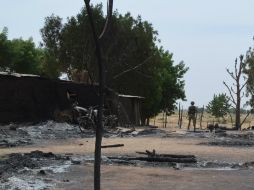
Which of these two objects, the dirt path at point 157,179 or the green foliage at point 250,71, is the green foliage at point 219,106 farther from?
the dirt path at point 157,179

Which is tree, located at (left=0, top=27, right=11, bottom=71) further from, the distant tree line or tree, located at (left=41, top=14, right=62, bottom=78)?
tree, located at (left=41, top=14, right=62, bottom=78)

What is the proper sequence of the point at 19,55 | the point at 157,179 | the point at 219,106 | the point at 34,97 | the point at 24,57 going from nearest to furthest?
the point at 157,179 < the point at 34,97 < the point at 19,55 < the point at 24,57 < the point at 219,106

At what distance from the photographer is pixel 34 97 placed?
104ft

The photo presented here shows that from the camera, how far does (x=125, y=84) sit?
47.4 metres

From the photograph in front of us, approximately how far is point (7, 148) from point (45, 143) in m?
3.15

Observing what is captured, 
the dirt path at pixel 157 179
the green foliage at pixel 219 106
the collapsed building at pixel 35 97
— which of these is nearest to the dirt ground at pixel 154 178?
the dirt path at pixel 157 179

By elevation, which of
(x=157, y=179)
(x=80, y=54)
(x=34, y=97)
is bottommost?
(x=157, y=179)

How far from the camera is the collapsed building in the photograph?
30453 mm

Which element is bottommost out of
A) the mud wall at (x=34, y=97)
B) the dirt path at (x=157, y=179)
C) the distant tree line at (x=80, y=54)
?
the dirt path at (x=157, y=179)

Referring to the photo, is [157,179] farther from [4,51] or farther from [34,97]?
[4,51]

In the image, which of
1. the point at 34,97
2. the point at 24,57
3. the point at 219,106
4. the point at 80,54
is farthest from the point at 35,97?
the point at 219,106

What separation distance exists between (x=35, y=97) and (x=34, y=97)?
0.07 m

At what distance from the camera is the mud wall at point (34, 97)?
3044 cm

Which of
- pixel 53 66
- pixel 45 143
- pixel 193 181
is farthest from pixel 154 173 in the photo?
pixel 53 66
